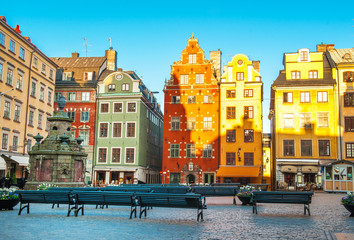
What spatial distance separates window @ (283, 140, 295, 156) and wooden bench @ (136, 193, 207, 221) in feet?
105

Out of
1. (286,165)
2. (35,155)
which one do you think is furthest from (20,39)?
(286,165)

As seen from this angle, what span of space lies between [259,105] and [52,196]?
1333 inches

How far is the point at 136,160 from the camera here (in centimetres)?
4816

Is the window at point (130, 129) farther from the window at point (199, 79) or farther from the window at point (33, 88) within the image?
the window at point (33, 88)

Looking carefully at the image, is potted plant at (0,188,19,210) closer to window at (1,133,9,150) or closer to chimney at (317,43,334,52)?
window at (1,133,9,150)

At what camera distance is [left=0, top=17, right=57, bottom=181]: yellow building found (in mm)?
38406

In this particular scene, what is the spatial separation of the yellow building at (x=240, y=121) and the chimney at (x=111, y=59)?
1866 cm

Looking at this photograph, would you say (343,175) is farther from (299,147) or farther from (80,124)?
(80,124)

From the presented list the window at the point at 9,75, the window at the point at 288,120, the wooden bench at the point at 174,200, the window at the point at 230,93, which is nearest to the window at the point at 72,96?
the window at the point at 9,75

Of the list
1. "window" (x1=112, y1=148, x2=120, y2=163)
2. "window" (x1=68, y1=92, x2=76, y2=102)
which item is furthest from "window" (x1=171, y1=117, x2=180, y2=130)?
"window" (x1=68, y1=92, x2=76, y2=102)

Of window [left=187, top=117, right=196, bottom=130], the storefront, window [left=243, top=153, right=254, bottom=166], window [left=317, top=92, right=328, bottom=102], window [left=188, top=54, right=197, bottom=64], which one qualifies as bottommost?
the storefront

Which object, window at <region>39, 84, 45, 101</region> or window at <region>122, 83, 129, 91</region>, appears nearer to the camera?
window at <region>39, 84, 45, 101</region>

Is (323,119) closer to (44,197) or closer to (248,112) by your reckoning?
(248,112)

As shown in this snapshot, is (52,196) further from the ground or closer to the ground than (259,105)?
closer to the ground
